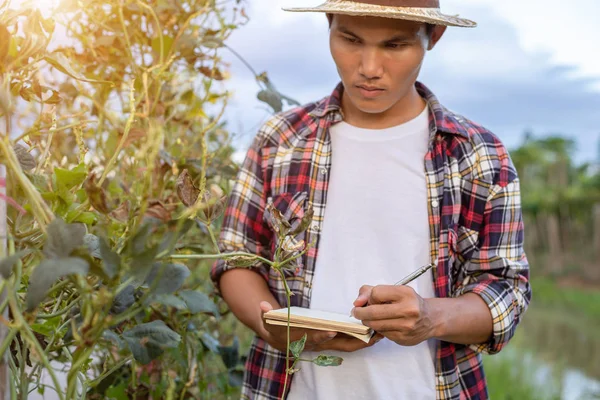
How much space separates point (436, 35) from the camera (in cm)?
152

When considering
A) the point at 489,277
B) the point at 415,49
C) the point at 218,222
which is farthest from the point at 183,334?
the point at 415,49

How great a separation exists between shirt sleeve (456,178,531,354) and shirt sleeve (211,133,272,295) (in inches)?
17.4

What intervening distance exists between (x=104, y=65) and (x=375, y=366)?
2.91 ft

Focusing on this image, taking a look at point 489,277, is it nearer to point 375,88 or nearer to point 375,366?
point 375,366

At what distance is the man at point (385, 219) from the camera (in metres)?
1.36

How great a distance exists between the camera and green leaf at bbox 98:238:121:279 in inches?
20.5

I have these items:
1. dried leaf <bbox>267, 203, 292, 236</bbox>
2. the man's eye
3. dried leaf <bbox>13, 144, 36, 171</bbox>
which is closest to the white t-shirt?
the man's eye

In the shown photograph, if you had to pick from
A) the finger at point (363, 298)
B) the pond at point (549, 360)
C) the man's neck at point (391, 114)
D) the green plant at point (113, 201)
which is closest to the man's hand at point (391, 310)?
the finger at point (363, 298)

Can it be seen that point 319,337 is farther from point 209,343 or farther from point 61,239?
point 61,239

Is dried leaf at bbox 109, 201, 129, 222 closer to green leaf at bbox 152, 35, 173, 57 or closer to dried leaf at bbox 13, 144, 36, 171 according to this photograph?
dried leaf at bbox 13, 144, 36, 171

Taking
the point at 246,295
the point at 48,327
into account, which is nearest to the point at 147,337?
the point at 48,327

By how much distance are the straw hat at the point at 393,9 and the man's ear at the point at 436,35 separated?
0.09 m

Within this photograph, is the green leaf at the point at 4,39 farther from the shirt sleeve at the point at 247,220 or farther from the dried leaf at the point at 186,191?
the shirt sleeve at the point at 247,220

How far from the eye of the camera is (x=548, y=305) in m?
11.6
